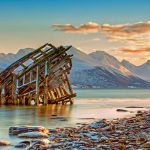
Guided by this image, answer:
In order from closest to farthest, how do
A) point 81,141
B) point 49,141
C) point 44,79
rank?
point 81,141, point 49,141, point 44,79

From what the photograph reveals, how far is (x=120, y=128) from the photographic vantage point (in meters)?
26.8

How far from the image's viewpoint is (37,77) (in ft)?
189

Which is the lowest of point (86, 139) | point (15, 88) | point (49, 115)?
point (86, 139)

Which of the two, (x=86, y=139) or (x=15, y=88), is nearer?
(x=86, y=139)

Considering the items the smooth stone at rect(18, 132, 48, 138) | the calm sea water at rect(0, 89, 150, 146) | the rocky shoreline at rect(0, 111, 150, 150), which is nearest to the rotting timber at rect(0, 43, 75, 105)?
the calm sea water at rect(0, 89, 150, 146)

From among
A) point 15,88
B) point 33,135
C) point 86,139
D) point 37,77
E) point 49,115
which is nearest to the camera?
point 86,139

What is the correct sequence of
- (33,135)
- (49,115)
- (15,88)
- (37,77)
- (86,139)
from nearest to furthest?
(86,139) → (33,135) → (49,115) → (37,77) → (15,88)

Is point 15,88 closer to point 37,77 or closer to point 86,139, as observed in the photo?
point 37,77

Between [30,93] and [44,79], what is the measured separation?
3.13m

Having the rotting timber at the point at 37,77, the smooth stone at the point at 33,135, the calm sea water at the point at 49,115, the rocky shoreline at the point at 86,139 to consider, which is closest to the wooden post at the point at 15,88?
the rotting timber at the point at 37,77

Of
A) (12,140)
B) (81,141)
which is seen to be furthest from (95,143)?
(12,140)

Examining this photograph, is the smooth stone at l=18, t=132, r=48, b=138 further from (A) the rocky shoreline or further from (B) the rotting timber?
(B) the rotting timber

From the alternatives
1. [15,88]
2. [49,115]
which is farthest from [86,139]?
[15,88]

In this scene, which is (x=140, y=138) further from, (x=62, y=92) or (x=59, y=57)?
(x=62, y=92)
